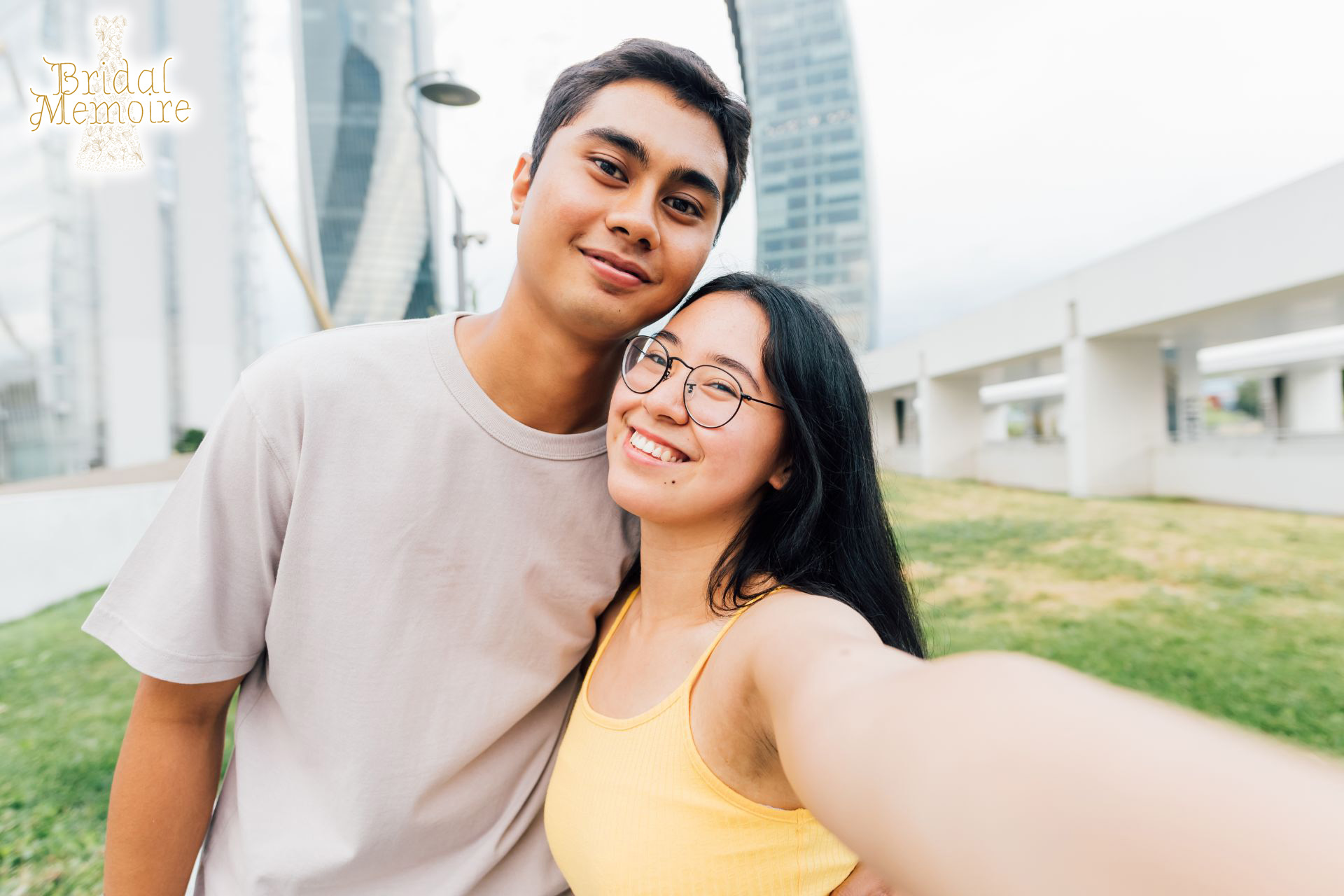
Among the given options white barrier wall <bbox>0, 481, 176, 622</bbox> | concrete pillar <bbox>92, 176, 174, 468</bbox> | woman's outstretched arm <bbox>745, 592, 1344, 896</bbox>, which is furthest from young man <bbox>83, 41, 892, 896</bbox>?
concrete pillar <bbox>92, 176, 174, 468</bbox>

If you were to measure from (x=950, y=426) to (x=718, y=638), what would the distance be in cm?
2316

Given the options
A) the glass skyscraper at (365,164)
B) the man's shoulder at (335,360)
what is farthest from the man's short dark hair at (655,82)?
the glass skyscraper at (365,164)

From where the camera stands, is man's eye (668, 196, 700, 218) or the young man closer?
the young man

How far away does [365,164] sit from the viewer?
1034 centimetres

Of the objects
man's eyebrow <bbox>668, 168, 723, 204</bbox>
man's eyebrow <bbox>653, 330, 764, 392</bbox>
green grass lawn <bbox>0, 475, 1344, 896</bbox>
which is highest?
man's eyebrow <bbox>668, 168, 723, 204</bbox>

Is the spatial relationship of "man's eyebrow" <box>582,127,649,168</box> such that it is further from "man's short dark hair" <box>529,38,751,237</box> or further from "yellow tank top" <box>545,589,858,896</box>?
"yellow tank top" <box>545,589,858,896</box>

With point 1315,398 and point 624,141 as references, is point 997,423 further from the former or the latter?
point 624,141

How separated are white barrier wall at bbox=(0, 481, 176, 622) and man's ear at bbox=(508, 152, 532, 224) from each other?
20.6 ft

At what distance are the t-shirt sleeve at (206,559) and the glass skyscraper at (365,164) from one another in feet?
27.7

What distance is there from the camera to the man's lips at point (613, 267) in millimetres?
1483

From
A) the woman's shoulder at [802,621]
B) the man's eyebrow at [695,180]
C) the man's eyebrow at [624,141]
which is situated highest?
the man's eyebrow at [624,141]

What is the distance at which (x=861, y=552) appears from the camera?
162cm

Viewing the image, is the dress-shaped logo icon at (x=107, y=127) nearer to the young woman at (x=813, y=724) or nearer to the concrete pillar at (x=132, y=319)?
the young woman at (x=813, y=724)

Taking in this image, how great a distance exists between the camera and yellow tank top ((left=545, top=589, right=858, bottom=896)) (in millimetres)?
1171
